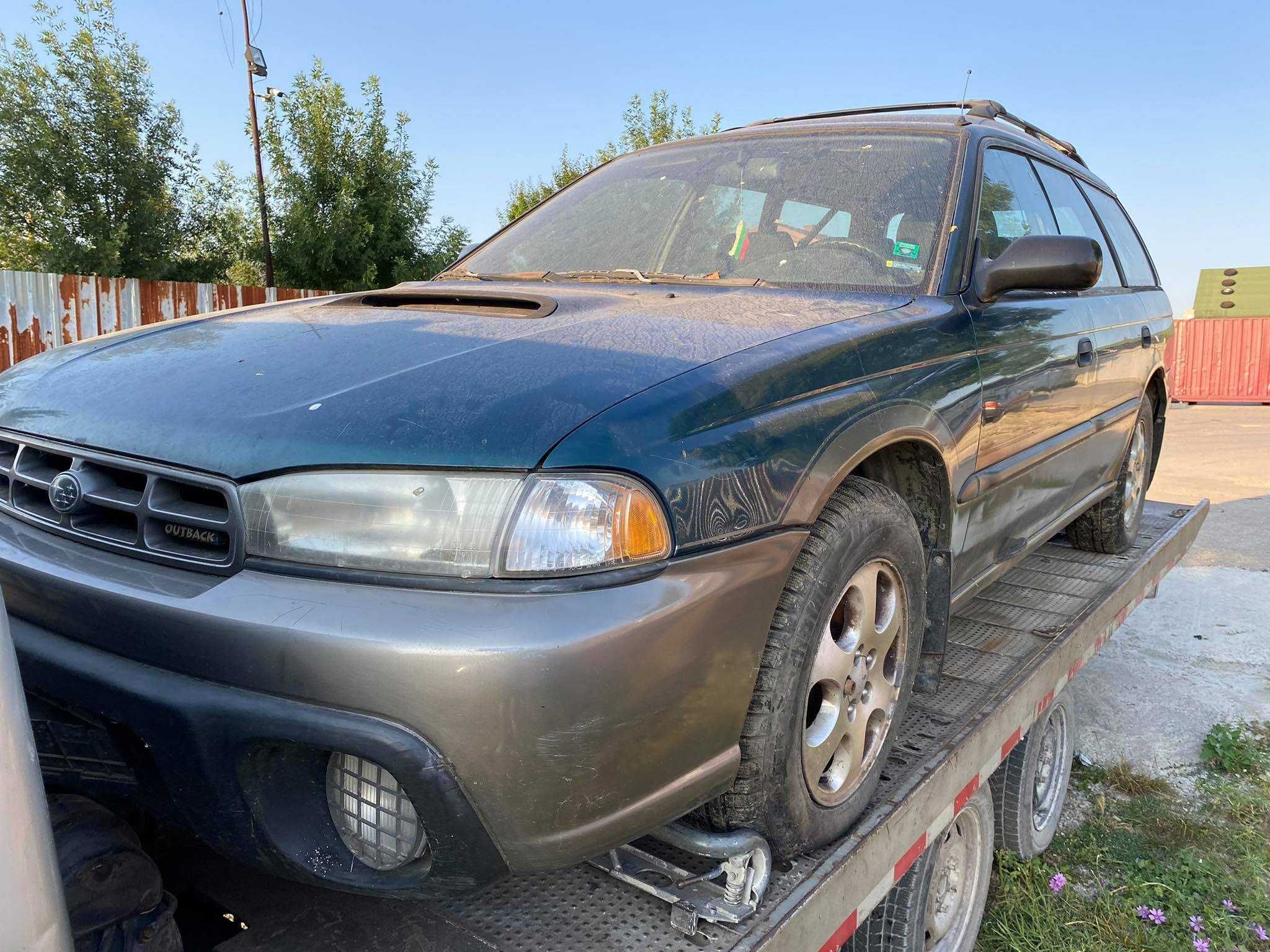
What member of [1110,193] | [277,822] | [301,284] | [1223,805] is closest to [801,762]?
[277,822]

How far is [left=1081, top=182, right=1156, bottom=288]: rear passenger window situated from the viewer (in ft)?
13.1

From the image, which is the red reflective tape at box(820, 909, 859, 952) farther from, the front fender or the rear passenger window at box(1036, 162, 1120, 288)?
the rear passenger window at box(1036, 162, 1120, 288)

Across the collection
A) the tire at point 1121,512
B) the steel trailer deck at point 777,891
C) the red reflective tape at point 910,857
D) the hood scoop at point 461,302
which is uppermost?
the hood scoop at point 461,302

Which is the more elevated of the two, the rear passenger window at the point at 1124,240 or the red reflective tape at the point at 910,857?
the rear passenger window at the point at 1124,240

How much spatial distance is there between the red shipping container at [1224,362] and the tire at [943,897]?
20.4 meters

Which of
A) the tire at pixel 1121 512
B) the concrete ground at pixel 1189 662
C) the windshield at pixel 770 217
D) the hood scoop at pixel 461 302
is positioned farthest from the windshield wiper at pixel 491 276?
the concrete ground at pixel 1189 662

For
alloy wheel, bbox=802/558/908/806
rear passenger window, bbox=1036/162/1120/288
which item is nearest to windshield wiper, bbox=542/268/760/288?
alloy wheel, bbox=802/558/908/806

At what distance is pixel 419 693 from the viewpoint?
3.93 feet

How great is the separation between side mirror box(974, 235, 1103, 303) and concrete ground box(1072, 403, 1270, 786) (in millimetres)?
2245

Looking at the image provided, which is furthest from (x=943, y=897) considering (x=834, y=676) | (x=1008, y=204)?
(x=1008, y=204)

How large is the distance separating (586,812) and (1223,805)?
2988 mm

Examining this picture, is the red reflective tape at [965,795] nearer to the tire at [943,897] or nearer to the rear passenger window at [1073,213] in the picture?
the tire at [943,897]

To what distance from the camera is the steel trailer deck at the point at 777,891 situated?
1.46 m

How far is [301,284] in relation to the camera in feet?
69.5
